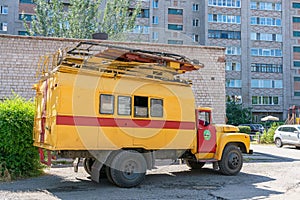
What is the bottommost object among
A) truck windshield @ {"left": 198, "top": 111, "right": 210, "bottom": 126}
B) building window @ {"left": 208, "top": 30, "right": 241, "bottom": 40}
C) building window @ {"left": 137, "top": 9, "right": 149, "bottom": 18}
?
truck windshield @ {"left": 198, "top": 111, "right": 210, "bottom": 126}

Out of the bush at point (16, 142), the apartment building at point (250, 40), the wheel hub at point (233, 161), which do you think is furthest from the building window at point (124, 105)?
the apartment building at point (250, 40)

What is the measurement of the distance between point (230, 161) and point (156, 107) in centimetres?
353

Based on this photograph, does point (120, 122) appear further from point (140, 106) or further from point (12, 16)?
point (12, 16)

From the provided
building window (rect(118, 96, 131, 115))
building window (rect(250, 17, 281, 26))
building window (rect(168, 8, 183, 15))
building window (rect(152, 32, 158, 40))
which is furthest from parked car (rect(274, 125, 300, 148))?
building window (rect(250, 17, 281, 26))

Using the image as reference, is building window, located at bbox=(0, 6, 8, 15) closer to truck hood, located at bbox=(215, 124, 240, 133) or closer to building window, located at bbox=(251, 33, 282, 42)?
building window, located at bbox=(251, 33, 282, 42)

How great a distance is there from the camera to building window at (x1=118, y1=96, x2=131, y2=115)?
9438 millimetres

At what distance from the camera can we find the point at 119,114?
9.39 m

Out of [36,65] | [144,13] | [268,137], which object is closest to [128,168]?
[36,65]

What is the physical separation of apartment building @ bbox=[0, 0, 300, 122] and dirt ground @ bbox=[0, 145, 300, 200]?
137 ft

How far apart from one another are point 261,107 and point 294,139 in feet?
102

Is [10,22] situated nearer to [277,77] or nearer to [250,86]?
[250,86]

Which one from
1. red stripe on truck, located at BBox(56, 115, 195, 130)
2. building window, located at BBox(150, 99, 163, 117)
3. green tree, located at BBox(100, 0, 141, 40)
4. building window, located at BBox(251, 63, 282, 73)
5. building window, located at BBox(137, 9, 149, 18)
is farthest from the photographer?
building window, located at BBox(251, 63, 282, 73)

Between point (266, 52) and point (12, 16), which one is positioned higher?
point (12, 16)

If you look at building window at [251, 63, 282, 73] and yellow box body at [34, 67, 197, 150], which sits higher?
building window at [251, 63, 282, 73]
